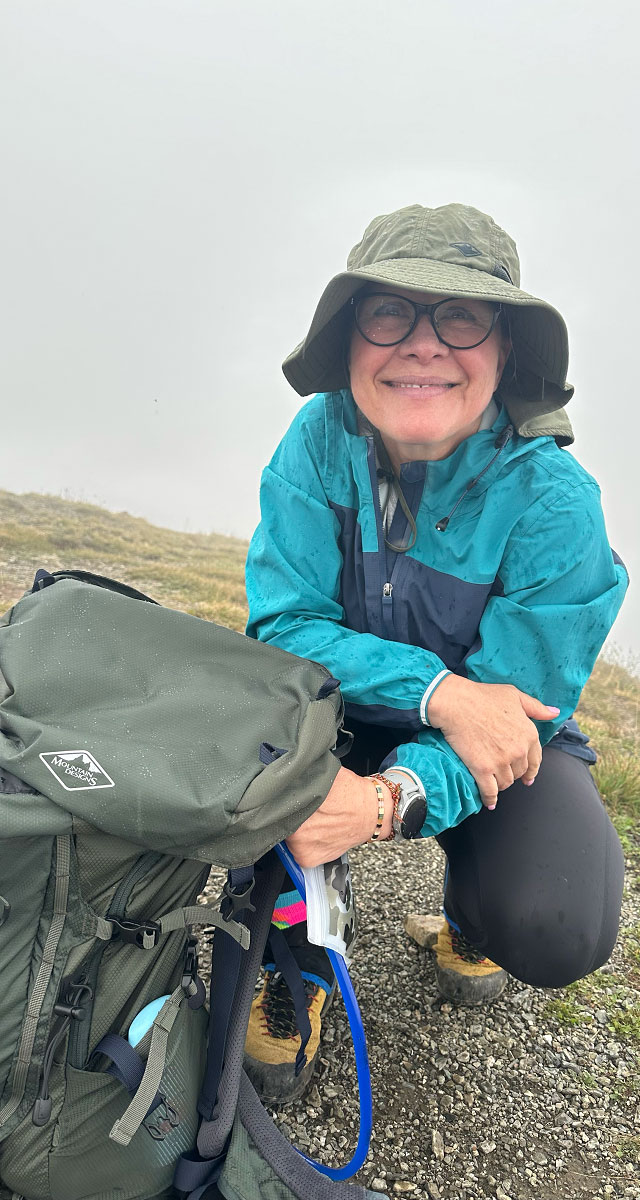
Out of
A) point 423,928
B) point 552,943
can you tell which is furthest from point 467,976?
point 552,943

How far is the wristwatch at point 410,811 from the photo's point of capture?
2266 millimetres

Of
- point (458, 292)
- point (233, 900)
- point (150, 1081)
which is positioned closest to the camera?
point (150, 1081)

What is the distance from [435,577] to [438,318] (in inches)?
35.3

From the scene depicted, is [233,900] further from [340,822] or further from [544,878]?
[544,878]

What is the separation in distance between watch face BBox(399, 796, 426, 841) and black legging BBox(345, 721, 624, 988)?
502mm

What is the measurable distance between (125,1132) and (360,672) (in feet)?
4.70

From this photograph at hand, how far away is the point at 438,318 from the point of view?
7.97ft

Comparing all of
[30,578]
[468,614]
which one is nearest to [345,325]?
[468,614]

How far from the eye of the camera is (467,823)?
2.78 meters

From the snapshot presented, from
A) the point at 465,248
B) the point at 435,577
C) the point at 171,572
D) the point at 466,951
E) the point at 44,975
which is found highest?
the point at 465,248

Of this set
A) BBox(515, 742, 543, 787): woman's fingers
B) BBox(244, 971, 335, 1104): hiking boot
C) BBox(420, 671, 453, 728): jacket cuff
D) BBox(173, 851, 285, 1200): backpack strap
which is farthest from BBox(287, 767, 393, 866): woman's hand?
BBox(244, 971, 335, 1104): hiking boot

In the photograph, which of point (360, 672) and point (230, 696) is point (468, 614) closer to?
point (360, 672)

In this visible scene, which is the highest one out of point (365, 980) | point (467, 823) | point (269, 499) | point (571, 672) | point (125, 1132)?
point (269, 499)

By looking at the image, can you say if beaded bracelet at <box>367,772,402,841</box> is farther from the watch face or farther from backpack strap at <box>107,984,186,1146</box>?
backpack strap at <box>107,984,186,1146</box>
